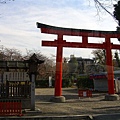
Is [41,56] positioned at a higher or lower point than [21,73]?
higher

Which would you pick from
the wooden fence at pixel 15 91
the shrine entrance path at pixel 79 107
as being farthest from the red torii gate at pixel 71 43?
the wooden fence at pixel 15 91

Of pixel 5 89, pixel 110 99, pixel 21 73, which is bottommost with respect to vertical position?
pixel 110 99

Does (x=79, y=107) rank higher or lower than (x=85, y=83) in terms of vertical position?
lower

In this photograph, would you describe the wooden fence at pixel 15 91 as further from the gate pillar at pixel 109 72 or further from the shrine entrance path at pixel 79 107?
the gate pillar at pixel 109 72

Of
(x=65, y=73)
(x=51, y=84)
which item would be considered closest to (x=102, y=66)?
(x=65, y=73)

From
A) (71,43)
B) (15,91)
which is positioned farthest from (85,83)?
(15,91)

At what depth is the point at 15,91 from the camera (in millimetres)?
14539

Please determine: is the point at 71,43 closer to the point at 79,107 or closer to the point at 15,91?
the point at 79,107

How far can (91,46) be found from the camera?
2112cm

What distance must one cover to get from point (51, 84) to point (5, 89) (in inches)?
1301

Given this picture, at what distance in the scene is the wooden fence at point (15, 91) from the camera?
14.3 m

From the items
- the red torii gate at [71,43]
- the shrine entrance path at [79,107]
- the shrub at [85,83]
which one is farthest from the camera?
the shrub at [85,83]

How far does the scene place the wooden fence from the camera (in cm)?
1431

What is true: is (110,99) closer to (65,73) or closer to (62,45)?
(62,45)
